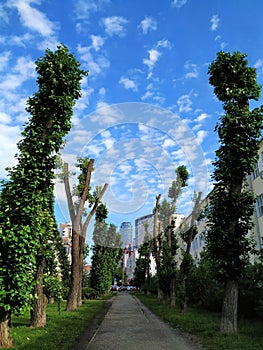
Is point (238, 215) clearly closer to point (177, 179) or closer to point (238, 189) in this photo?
point (238, 189)

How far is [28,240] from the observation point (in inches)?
362

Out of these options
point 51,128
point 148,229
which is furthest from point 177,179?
point 148,229

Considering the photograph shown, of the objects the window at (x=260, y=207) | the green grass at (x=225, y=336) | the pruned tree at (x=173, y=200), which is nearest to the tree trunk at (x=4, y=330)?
the green grass at (x=225, y=336)

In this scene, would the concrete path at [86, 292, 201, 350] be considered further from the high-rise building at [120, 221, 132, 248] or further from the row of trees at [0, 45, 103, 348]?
the high-rise building at [120, 221, 132, 248]

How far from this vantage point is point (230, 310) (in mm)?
11578

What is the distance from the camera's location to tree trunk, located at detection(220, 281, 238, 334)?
37.4 ft

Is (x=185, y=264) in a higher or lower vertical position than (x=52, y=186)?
lower

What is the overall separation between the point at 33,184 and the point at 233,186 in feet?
25.0

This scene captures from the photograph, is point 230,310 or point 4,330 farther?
point 230,310

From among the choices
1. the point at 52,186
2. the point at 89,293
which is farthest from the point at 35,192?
the point at 89,293

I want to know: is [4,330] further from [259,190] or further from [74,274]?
[259,190]

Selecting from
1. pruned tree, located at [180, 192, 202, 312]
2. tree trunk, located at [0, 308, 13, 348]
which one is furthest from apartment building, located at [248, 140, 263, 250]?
tree trunk, located at [0, 308, 13, 348]

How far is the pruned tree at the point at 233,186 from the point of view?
11820mm

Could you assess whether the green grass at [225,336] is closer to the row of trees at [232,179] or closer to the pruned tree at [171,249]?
the row of trees at [232,179]
